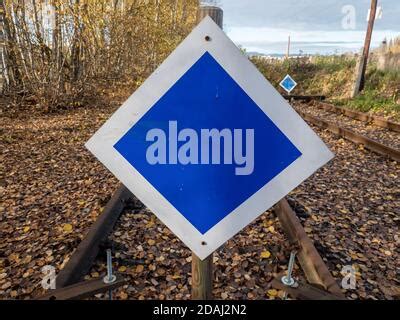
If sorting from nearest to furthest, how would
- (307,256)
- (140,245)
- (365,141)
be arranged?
(307,256) → (140,245) → (365,141)

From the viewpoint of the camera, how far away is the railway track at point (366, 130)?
7102mm

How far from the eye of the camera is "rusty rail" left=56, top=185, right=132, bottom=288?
2533 millimetres

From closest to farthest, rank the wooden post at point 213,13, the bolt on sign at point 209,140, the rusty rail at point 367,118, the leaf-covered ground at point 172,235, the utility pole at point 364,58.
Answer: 1. the bolt on sign at point 209,140
2. the wooden post at point 213,13
3. the leaf-covered ground at point 172,235
4. the rusty rail at point 367,118
5. the utility pole at point 364,58

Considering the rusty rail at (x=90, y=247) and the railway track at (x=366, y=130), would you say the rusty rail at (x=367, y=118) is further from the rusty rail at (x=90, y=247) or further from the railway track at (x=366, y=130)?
the rusty rail at (x=90, y=247)

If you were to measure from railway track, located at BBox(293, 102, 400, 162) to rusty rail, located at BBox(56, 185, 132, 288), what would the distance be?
572 cm

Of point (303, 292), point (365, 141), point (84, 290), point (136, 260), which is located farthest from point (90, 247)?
point (365, 141)

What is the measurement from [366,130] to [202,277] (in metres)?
9.85

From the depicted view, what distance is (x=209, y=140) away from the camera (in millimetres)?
1130

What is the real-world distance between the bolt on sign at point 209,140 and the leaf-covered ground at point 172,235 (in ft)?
5.82

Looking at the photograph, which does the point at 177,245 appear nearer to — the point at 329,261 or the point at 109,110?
the point at 329,261

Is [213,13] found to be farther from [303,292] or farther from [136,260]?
[136,260]

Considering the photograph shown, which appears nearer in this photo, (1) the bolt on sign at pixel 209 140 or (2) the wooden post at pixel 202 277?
(1) the bolt on sign at pixel 209 140

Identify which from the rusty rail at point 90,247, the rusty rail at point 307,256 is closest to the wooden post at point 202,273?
the rusty rail at point 307,256

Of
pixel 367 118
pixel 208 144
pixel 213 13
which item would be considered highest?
pixel 367 118
